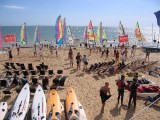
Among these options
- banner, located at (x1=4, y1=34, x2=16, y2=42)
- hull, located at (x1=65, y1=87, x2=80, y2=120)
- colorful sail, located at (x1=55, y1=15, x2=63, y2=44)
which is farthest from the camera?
banner, located at (x1=4, y1=34, x2=16, y2=42)

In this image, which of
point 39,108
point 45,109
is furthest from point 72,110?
point 39,108

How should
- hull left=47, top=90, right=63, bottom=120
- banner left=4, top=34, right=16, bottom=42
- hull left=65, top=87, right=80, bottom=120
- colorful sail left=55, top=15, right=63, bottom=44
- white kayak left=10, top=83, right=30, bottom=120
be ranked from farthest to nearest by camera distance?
banner left=4, top=34, right=16, bottom=42 < colorful sail left=55, top=15, right=63, bottom=44 < white kayak left=10, top=83, right=30, bottom=120 < hull left=47, top=90, right=63, bottom=120 < hull left=65, top=87, right=80, bottom=120

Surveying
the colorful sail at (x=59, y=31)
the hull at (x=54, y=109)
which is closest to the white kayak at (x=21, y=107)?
the hull at (x=54, y=109)

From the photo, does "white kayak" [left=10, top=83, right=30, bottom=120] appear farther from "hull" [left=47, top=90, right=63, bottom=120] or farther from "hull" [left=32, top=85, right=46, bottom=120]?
"hull" [left=47, top=90, right=63, bottom=120]

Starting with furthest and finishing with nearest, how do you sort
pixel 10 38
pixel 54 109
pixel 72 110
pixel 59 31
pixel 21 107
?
pixel 10 38 < pixel 59 31 < pixel 21 107 < pixel 54 109 < pixel 72 110

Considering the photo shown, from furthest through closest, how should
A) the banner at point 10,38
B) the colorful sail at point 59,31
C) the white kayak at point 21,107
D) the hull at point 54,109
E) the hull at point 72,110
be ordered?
the banner at point 10,38
the colorful sail at point 59,31
the white kayak at point 21,107
the hull at point 54,109
the hull at point 72,110

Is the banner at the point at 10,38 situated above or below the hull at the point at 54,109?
above

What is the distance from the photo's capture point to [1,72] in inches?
677

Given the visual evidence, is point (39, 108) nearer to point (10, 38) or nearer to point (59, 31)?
Result: point (59, 31)

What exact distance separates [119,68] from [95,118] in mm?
8584

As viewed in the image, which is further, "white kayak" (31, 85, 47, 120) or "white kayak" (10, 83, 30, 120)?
"white kayak" (10, 83, 30, 120)

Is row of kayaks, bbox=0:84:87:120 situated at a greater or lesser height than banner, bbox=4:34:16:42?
lesser

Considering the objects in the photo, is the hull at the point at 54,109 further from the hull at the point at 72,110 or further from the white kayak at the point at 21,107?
the white kayak at the point at 21,107

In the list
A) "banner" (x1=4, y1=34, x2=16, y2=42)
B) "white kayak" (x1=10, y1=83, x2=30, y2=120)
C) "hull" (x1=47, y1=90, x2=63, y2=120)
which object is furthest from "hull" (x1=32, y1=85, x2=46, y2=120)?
"banner" (x1=4, y1=34, x2=16, y2=42)
